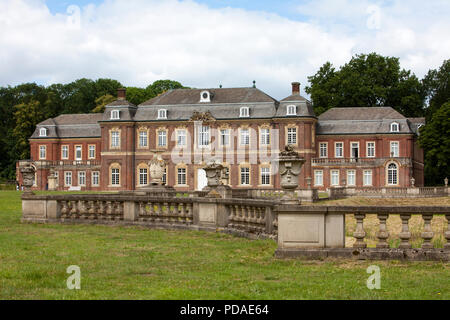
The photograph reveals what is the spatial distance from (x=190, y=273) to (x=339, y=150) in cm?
5796

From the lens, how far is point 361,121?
214ft

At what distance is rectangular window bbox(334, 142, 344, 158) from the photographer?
214 feet

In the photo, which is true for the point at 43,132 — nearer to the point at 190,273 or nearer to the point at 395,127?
the point at 395,127

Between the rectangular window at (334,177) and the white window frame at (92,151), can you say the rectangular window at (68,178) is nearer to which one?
the white window frame at (92,151)

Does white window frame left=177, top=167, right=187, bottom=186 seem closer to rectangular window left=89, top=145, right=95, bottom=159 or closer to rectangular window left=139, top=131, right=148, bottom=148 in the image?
rectangular window left=139, top=131, right=148, bottom=148

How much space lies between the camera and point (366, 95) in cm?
7400

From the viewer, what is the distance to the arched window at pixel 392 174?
6281cm

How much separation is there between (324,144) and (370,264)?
5683cm

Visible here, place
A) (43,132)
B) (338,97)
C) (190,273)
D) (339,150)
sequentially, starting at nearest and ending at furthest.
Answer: (190,273), (339,150), (43,132), (338,97)

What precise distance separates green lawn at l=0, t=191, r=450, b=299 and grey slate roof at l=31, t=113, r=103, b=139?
58.5 m

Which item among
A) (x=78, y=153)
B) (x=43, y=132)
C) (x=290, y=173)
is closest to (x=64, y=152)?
(x=78, y=153)

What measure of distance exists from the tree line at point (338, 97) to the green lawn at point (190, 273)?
175ft

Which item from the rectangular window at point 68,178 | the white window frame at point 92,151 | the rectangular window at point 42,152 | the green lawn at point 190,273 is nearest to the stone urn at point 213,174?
the green lawn at point 190,273
